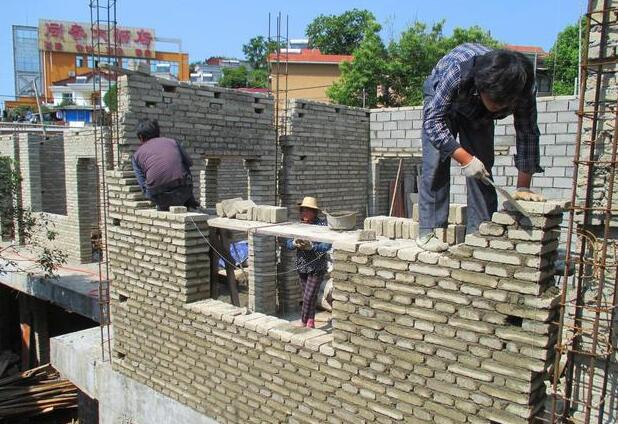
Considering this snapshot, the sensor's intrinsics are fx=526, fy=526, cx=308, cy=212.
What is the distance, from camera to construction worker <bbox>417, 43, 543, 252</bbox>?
3.11 meters

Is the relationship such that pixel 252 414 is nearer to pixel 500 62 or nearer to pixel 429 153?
pixel 429 153

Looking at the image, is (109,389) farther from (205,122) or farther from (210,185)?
(210,185)

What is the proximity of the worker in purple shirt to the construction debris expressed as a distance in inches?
267

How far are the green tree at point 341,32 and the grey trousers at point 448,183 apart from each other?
141ft

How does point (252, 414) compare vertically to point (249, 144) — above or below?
below

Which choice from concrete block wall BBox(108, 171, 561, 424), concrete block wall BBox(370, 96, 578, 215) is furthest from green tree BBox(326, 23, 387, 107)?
concrete block wall BBox(108, 171, 561, 424)

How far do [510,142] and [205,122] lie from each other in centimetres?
431

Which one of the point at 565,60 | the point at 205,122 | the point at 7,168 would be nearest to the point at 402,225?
the point at 205,122

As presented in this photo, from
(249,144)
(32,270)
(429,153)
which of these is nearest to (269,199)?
(249,144)

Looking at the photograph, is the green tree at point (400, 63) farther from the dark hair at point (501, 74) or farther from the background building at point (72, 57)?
the background building at point (72, 57)

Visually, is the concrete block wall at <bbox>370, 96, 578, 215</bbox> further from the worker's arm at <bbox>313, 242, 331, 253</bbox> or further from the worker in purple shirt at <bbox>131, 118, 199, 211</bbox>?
the worker in purple shirt at <bbox>131, 118, 199, 211</bbox>

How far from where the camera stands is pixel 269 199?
824 centimetres

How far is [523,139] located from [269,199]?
5.12 meters

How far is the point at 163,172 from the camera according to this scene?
17.4 feet
